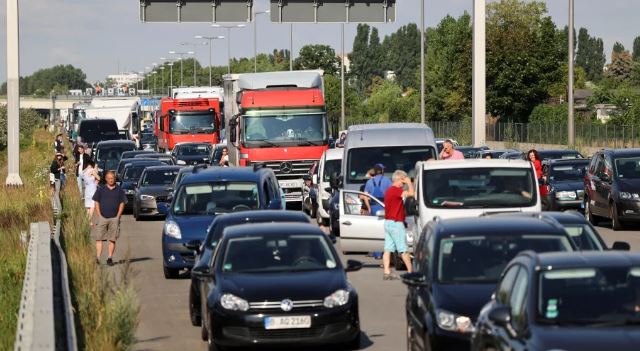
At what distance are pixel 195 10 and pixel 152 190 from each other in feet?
48.8

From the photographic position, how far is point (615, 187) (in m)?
32.0

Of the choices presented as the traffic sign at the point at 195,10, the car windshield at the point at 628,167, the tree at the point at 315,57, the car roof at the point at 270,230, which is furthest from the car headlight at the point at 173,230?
the tree at the point at 315,57

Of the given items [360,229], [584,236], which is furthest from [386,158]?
[584,236]

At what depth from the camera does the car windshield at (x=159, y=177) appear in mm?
39875

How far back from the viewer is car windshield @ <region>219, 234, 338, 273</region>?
15.8 m

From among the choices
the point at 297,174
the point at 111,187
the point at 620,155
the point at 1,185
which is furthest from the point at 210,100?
the point at 111,187

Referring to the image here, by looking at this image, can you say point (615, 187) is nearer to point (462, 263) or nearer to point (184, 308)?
point (184, 308)

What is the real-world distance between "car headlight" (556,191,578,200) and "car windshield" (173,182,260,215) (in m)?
13.6

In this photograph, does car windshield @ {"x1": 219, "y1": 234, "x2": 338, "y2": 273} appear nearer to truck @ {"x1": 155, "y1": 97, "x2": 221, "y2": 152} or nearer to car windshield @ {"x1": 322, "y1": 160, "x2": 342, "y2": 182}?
car windshield @ {"x1": 322, "y1": 160, "x2": 342, "y2": 182}

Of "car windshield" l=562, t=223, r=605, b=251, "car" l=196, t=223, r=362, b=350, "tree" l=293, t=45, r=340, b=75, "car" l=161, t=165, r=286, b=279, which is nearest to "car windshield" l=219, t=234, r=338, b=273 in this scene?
"car" l=196, t=223, r=362, b=350

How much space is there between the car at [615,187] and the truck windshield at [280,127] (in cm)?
845

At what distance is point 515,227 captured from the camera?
13922 millimetres

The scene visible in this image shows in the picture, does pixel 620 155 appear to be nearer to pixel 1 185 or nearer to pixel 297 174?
pixel 297 174

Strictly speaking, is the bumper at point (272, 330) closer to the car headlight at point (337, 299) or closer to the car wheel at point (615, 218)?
the car headlight at point (337, 299)
